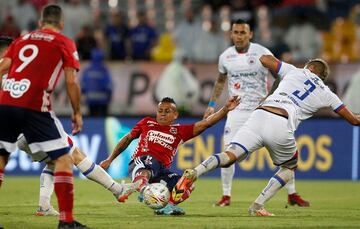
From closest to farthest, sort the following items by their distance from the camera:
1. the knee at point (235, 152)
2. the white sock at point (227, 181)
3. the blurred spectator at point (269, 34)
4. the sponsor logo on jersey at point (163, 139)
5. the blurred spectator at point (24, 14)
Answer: the knee at point (235, 152)
the sponsor logo on jersey at point (163, 139)
the white sock at point (227, 181)
the blurred spectator at point (269, 34)
the blurred spectator at point (24, 14)

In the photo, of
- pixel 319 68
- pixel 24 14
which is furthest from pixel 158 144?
pixel 24 14

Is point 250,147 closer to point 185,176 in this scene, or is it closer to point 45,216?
point 185,176

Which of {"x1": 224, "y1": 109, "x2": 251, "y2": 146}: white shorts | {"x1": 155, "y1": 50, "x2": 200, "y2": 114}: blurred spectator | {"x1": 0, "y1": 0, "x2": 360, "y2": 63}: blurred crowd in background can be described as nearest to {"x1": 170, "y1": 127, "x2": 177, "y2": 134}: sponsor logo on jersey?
{"x1": 224, "y1": 109, "x2": 251, "y2": 146}: white shorts

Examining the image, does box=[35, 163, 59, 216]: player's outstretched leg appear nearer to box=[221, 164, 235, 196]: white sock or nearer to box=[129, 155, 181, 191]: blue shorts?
box=[129, 155, 181, 191]: blue shorts

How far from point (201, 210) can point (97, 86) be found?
9.56m

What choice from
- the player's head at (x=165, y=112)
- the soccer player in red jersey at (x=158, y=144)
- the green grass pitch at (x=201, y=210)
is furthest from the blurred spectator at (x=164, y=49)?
the player's head at (x=165, y=112)

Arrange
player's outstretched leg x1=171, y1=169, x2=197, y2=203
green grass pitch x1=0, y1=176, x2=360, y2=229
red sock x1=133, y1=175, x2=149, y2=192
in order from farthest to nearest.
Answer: red sock x1=133, y1=175, x2=149, y2=192, player's outstretched leg x1=171, y1=169, x2=197, y2=203, green grass pitch x1=0, y1=176, x2=360, y2=229

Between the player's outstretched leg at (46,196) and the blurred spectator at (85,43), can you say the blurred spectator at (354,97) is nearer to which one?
the blurred spectator at (85,43)

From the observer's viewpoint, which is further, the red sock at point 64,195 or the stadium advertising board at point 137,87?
the stadium advertising board at point 137,87

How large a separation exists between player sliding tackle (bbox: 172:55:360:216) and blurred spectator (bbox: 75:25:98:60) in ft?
36.7

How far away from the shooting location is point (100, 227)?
376 inches

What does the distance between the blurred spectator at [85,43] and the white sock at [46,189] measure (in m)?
11.1

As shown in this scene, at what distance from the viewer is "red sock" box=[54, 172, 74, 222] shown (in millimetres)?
8922

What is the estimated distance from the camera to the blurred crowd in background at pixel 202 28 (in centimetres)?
2238
